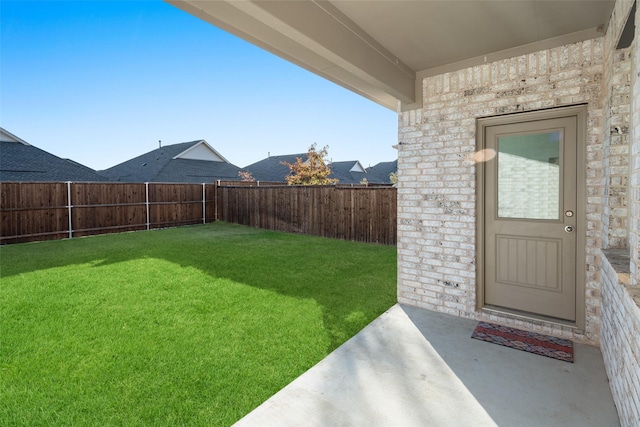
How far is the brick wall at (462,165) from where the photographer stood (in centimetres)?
273

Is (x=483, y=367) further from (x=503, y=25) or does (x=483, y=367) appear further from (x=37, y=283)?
(x=37, y=283)

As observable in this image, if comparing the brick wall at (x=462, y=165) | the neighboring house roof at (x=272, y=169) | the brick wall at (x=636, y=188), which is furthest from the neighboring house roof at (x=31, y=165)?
the brick wall at (x=636, y=188)

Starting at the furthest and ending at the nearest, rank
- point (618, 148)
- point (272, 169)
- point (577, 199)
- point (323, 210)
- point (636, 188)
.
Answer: point (272, 169)
point (323, 210)
point (577, 199)
point (618, 148)
point (636, 188)

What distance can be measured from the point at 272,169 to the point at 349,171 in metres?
6.73

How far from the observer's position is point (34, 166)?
12.6 metres

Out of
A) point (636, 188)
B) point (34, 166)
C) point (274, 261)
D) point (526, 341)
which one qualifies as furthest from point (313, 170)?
point (636, 188)

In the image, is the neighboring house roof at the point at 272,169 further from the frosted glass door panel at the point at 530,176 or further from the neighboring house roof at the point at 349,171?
the frosted glass door panel at the point at 530,176

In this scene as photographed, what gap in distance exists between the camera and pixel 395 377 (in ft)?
7.62

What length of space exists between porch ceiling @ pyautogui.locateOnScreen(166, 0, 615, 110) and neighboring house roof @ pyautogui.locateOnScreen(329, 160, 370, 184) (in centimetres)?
2367

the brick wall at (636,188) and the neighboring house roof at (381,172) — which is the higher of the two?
the neighboring house roof at (381,172)

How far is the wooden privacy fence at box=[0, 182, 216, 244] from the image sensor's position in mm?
8711

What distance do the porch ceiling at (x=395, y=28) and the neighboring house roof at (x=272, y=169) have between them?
73.2 feet

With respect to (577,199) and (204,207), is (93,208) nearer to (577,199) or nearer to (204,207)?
(204,207)

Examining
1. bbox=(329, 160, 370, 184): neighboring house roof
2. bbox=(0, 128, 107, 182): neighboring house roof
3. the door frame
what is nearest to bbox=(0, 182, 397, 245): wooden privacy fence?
bbox=(0, 128, 107, 182): neighboring house roof
